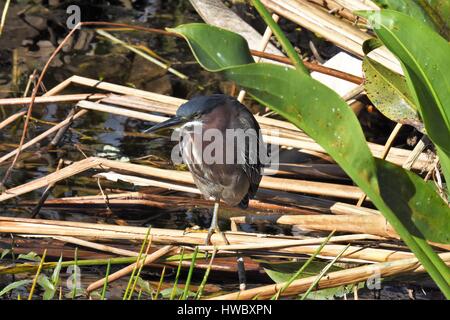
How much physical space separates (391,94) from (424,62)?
1.20m

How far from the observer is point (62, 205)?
185 inches

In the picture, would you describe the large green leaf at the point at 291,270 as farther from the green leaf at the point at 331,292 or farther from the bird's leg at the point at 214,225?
the bird's leg at the point at 214,225

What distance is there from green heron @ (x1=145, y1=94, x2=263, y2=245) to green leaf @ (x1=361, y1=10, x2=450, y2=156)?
63.1 inches

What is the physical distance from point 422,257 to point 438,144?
38 cm

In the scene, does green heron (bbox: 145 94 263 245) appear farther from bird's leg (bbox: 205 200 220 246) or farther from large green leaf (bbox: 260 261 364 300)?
large green leaf (bbox: 260 261 364 300)

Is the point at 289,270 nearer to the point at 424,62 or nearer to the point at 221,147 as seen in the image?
the point at 221,147

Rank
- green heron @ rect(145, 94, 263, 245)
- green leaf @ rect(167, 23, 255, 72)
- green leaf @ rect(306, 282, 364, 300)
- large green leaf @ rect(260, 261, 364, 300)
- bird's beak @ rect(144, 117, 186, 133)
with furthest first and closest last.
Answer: green heron @ rect(145, 94, 263, 245) → bird's beak @ rect(144, 117, 186, 133) → large green leaf @ rect(260, 261, 364, 300) → green leaf @ rect(306, 282, 364, 300) → green leaf @ rect(167, 23, 255, 72)

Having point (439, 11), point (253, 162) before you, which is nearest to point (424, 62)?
point (439, 11)

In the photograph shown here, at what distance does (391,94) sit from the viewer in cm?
394

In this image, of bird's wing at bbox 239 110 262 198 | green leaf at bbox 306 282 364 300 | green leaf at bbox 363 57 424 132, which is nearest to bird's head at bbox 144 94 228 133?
bird's wing at bbox 239 110 262 198

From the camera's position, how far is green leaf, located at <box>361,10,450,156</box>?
2688mm
